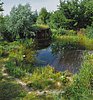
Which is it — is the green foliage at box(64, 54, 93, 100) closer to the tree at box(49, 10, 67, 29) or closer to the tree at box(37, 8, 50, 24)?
the tree at box(49, 10, 67, 29)

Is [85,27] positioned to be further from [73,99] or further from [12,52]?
[73,99]

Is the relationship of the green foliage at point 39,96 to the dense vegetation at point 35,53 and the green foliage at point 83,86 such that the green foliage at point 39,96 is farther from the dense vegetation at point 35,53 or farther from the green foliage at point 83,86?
the green foliage at point 83,86

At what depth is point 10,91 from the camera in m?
13.7

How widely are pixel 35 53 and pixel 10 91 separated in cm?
1120

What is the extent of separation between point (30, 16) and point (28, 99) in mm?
15821

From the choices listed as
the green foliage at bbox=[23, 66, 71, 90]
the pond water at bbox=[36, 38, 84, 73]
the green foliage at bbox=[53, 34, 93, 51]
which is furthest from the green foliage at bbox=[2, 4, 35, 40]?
the green foliage at bbox=[23, 66, 71, 90]

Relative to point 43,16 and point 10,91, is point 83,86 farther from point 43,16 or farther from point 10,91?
point 43,16

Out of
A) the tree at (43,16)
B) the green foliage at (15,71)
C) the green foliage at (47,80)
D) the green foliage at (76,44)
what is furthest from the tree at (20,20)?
the tree at (43,16)

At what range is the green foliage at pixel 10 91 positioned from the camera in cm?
1295

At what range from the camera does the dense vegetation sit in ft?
41.9

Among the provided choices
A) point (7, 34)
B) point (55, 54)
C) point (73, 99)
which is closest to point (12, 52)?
point (55, 54)

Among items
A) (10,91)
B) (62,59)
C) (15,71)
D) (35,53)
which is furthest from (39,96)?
(35,53)

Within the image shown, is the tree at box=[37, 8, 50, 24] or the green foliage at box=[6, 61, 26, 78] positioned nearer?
the green foliage at box=[6, 61, 26, 78]

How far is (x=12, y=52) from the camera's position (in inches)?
855
